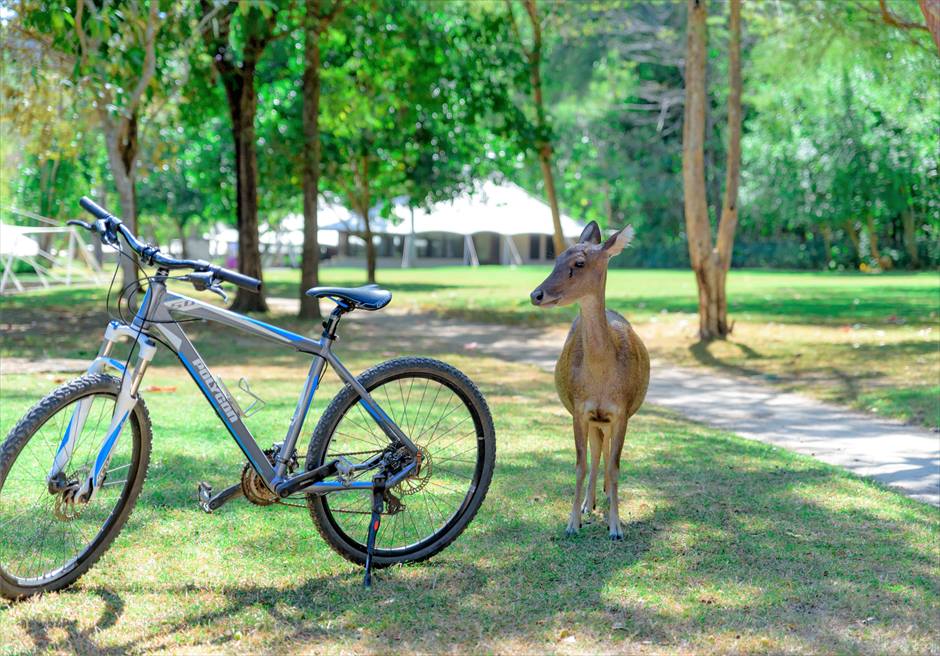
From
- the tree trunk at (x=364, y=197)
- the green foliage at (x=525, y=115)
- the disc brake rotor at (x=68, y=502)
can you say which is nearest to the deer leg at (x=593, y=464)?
the disc brake rotor at (x=68, y=502)

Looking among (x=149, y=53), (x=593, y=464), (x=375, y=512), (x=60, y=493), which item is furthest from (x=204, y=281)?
(x=149, y=53)

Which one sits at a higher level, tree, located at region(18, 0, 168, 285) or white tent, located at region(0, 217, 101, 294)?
tree, located at region(18, 0, 168, 285)

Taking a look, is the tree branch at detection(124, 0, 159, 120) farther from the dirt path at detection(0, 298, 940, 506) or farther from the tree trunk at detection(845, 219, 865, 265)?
the tree trunk at detection(845, 219, 865, 265)

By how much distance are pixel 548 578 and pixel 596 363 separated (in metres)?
1.20

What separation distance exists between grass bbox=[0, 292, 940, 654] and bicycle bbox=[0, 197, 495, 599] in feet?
0.60

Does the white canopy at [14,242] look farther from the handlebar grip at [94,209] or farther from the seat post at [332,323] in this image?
the seat post at [332,323]

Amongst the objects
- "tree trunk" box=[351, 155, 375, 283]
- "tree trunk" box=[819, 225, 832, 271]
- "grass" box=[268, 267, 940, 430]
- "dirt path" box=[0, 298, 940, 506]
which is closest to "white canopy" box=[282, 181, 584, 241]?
"tree trunk" box=[819, 225, 832, 271]

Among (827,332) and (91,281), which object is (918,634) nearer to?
(827,332)

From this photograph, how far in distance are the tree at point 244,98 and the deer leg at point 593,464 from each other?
12611mm

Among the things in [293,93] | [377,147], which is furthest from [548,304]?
[377,147]

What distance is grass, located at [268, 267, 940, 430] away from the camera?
11336 mm

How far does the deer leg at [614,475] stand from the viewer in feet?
17.6

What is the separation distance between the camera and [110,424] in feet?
14.3

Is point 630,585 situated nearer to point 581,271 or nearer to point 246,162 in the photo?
point 581,271
